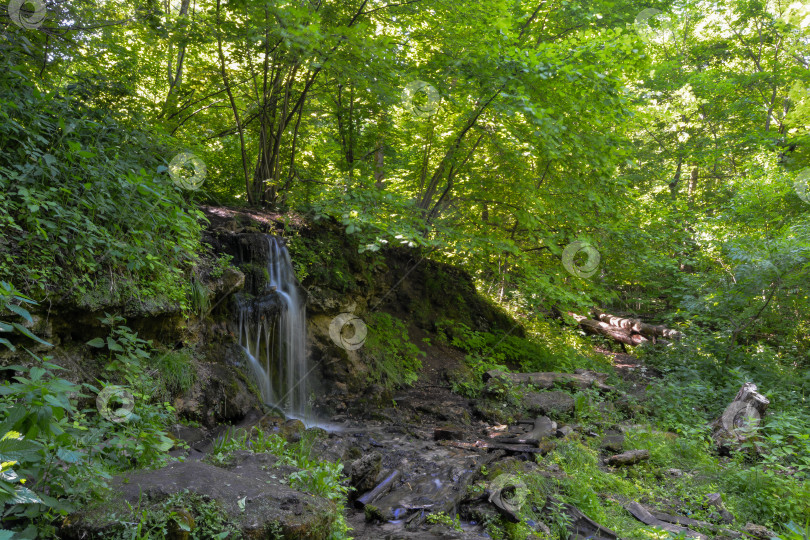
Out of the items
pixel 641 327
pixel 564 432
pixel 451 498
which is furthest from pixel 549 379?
pixel 641 327

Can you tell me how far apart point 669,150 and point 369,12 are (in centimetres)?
1358

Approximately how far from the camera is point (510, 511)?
4.08m

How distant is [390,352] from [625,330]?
894 centimetres

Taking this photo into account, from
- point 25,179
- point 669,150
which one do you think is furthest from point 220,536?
point 669,150

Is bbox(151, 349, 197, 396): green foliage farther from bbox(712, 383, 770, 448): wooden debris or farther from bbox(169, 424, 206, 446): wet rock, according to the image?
bbox(712, 383, 770, 448): wooden debris

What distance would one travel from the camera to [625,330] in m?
15.0

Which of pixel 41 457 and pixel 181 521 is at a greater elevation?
pixel 41 457

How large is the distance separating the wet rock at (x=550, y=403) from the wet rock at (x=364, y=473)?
13.2ft

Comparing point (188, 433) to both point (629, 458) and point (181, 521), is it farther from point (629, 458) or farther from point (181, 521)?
point (629, 458)

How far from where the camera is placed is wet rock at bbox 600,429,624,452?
6.14 m

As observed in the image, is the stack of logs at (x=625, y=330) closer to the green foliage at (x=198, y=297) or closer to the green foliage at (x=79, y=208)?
the green foliage at (x=198, y=297)

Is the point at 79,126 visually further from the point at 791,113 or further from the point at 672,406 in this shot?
the point at 791,113

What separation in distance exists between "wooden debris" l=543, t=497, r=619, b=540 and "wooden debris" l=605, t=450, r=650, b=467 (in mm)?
1672

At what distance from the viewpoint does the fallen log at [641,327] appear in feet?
44.8
